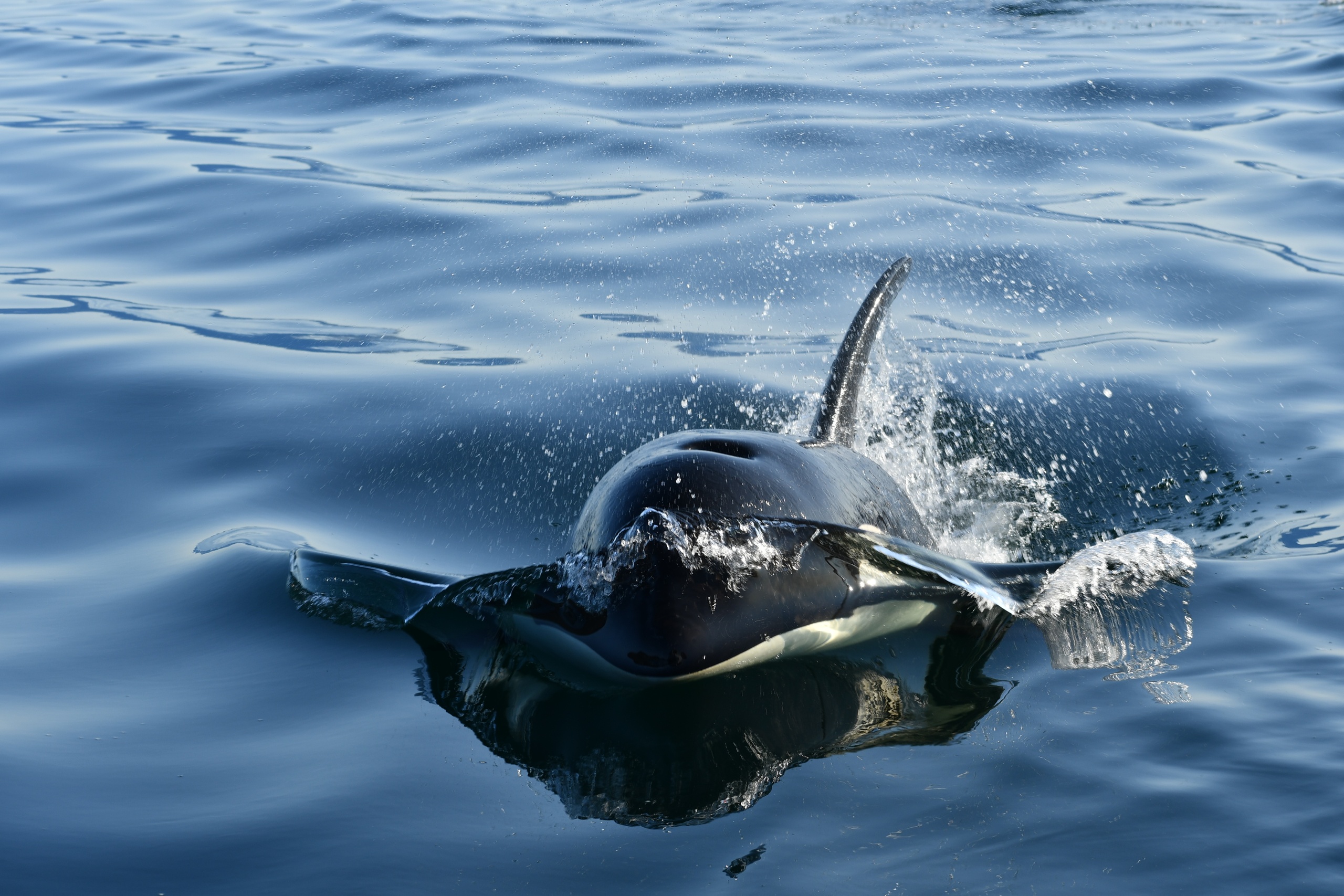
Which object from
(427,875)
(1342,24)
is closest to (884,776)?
(427,875)

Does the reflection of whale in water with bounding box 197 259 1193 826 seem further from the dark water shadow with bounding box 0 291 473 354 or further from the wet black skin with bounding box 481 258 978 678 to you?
the dark water shadow with bounding box 0 291 473 354

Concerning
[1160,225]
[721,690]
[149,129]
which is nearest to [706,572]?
[721,690]

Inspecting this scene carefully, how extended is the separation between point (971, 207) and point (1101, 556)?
26.1 ft

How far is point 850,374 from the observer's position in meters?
6.03

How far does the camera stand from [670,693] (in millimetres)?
3697

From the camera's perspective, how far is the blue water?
321 cm

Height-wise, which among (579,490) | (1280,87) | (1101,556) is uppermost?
(1280,87)

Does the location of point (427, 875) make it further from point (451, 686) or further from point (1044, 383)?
point (1044, 383)

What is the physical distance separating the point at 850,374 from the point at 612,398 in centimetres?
199

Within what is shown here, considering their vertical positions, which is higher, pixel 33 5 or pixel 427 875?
pixel 33 5

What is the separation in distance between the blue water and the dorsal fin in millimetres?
830

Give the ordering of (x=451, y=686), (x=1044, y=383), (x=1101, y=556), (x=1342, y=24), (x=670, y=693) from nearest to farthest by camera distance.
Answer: (x=670, y=693)
(x=451, y=686)
(x=1101, y=556)
(x=1044, y=383)
(x=1342, y=24)

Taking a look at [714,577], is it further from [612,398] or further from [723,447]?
[612,398]

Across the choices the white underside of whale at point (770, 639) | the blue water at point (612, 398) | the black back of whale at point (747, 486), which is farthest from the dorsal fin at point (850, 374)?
the white underside of whale at point (770, 639)
